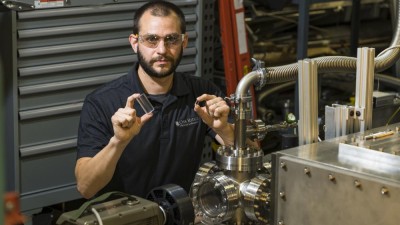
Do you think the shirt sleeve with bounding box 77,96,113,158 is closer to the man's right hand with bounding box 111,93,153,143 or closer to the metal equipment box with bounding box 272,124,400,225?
the man's right hand with bounding box 111,93,153,143

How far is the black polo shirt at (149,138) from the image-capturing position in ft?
7.06

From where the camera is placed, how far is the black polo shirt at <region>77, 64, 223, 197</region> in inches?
84.7

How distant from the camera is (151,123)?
222 cm

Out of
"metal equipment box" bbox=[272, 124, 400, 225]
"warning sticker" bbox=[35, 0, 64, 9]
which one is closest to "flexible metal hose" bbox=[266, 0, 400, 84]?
"metal equipment box" bbox=[272, 124, 400, 225]

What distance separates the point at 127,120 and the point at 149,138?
0.46 m

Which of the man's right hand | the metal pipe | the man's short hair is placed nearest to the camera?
the metal pipe

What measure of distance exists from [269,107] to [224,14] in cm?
92

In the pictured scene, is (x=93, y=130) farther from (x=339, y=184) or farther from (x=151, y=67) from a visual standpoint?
(x=339, y=184)

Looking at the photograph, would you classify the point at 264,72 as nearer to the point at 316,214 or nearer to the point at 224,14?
the point at 316,214

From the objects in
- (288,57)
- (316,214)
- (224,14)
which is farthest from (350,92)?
(316,214)

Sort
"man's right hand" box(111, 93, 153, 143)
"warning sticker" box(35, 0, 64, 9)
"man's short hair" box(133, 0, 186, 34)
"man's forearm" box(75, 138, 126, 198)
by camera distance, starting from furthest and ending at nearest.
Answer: "warning sticker" box(35, 0, 64, 9) < "man's short hair" box(133, 0, 186, 34) < "man's forearm" box(75, 138, 126, 198) < "man's right hand" box(111, 93, 153, 143)

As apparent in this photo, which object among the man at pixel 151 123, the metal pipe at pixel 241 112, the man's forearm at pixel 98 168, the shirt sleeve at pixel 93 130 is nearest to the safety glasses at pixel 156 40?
the man at pixel 151 123

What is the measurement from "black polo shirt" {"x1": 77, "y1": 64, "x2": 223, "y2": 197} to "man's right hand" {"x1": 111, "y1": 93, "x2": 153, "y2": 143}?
0.90 ft

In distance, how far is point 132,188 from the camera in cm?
218
